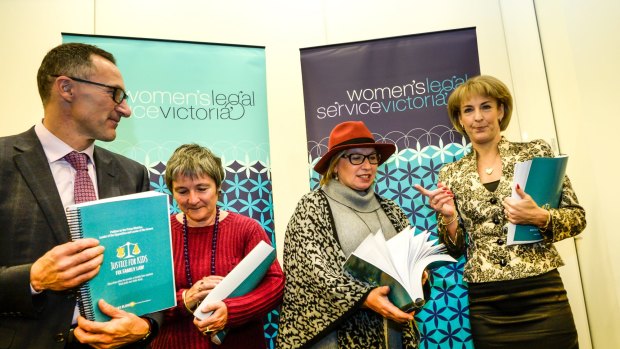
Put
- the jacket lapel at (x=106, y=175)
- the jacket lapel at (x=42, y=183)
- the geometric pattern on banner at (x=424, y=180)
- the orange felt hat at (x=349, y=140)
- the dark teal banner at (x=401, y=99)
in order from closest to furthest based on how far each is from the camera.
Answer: the jacket lapel at (x=42, y=183) < the jacket lapel at (x=106, y=175) < the orange felt hat at (x=349, y=140) < the geometric pattern on banner at (x=424, y=180) < the dark teal banner at (x=401, y=99)

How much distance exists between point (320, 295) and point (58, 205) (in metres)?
1.17

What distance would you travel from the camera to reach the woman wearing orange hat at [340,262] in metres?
2.02

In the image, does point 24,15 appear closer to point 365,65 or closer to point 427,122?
point 365,65

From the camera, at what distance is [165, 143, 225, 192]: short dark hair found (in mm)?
2279

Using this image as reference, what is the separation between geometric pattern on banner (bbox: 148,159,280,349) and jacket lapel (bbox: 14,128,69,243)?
58.8 inches

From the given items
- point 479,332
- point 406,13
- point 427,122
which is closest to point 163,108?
point 427,122

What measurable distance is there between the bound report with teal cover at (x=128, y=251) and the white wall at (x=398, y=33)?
2.04 metres

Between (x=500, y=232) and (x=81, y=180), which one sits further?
(x=500, y=232)

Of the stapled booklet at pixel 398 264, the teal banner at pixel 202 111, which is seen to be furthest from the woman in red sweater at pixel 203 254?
the teal banner at pixel 202 111

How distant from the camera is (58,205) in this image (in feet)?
5.09

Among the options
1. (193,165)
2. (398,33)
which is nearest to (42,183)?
(193,165)

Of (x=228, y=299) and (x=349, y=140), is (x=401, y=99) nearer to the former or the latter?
(x=349, y=140)

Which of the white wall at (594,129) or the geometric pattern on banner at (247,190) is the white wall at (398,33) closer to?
the white wall at (594,129)

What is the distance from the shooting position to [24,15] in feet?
11.0
